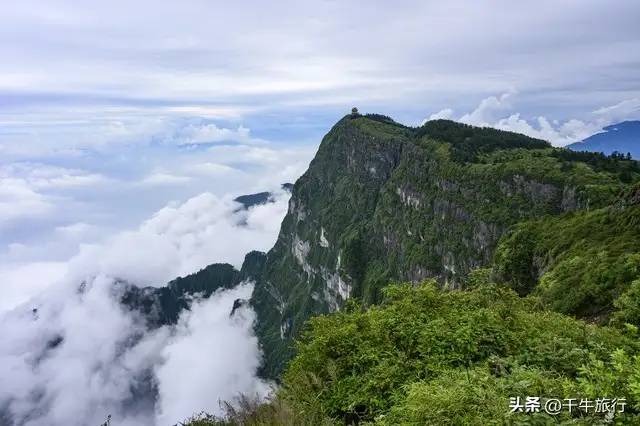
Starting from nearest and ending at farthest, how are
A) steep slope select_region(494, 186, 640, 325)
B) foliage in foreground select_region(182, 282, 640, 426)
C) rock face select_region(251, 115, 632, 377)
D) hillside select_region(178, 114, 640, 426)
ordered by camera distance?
foliage in foreground select_region(182, 282, 640, 426) < hillside select_region(178, 114, 640, 426) < steep slope select_region(494, 186, 640, 325) < rock face select_region(251, 115, 632, 377)

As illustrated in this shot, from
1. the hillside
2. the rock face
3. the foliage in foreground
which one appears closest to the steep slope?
the hillside

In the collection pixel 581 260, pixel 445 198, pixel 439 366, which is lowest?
pixel 445 198

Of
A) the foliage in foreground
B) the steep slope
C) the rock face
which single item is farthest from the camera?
the rock face

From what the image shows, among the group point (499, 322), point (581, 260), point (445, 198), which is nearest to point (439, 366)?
point (499, 322)

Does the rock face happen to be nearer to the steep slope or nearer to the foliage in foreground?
the steep slope

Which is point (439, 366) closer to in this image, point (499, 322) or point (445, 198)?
point (499, 322)

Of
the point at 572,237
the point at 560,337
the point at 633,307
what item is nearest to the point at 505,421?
the point at 560,337

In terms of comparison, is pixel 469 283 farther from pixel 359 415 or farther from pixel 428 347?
→ pixel 359 415

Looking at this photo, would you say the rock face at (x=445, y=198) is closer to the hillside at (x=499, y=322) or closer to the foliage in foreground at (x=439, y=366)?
the hillside at (x=499, y=322)
